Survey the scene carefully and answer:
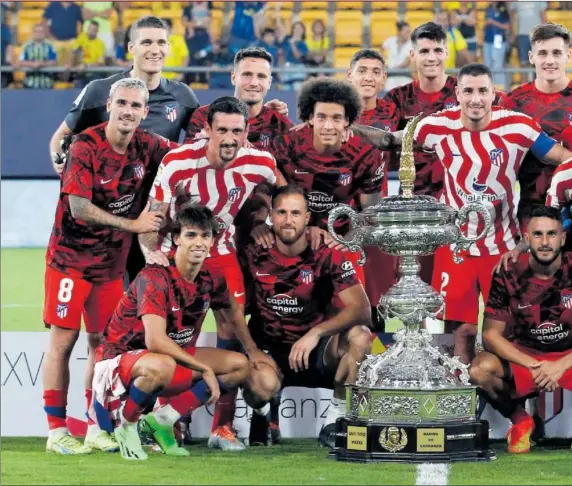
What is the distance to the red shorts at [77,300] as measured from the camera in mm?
6316

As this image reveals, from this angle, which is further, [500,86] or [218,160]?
[500,86]

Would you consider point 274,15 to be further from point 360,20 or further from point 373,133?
point 373,133

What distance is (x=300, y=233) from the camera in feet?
20.8

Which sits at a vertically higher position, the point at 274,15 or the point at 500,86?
the point at 274,15

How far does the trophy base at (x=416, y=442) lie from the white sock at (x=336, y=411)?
23.5 inches

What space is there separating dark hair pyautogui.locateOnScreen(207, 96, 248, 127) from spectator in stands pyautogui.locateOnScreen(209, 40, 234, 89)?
8406 mm

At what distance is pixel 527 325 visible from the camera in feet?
20.4

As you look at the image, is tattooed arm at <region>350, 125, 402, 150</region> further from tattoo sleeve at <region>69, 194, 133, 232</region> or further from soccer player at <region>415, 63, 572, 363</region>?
tattoo sleeve at <region>69, 194, 133, 232</region>

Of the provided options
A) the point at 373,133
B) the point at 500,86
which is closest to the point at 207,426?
the point at 373,133

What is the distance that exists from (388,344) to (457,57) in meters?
8.60

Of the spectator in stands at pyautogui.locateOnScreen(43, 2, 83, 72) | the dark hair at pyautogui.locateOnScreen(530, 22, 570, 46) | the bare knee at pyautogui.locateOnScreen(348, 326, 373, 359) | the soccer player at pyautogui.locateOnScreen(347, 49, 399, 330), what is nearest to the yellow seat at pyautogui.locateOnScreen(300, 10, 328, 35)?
the spectator in stands at pyautogui.locateOnScreen(43, 2, 83, 72)

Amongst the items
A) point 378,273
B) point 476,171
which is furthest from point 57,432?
point 476,171

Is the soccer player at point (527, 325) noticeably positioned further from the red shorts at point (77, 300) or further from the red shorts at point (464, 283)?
the red shorts at point (77, 300)

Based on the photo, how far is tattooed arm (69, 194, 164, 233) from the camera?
20.4ft
